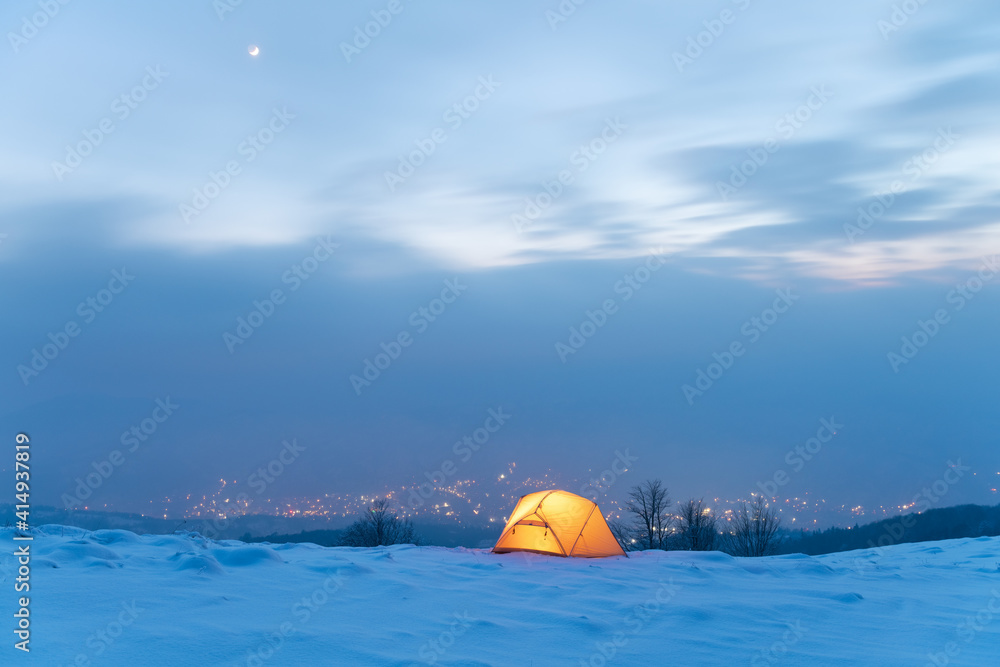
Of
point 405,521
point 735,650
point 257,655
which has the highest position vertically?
point 257,655

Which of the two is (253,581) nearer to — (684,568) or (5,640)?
(5,640)

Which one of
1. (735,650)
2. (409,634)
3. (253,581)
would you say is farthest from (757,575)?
(253,581)

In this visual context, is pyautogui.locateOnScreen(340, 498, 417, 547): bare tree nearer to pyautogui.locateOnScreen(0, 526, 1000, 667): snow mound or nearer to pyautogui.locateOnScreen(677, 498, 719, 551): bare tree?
pyautogui.locateOnScreen(677, 498, 719, 551): bare tree

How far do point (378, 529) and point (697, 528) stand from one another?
1815 cm

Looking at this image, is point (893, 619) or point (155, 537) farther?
point (155, 537)

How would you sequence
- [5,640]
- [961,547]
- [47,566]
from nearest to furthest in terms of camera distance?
[5,640] < [47,566] < [961,547]

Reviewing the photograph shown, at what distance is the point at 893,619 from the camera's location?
→ 23.0 feet

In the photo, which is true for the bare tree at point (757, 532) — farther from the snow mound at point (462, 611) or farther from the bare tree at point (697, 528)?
the snow mound at point (462, 611)

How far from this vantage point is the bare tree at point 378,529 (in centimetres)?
3222

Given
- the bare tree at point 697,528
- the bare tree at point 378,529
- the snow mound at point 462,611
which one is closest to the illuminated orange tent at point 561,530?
the snow mound at point 462,611

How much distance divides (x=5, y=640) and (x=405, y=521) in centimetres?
3208

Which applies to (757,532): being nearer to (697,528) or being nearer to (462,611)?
(697,528)

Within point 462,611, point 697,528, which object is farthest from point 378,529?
point 462,611

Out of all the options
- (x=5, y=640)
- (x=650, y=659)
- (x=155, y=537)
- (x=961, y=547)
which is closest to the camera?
(x=5, y=640)
